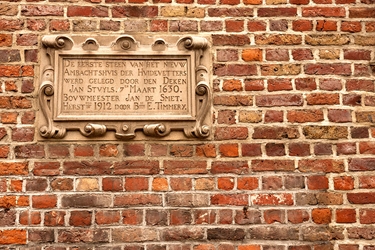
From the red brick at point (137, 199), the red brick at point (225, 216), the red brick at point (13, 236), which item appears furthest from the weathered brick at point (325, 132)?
the red brick at point (13, 236)

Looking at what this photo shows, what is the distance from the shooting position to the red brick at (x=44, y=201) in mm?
2984

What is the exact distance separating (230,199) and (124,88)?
964mm

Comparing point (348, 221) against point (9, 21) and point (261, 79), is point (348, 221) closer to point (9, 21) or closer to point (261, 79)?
point (261, 79)

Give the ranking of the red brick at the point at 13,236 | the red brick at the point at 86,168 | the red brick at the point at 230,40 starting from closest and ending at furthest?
the red brick at the point at 13,236, the red brick at the point at 86,168, the red brick at the point at 230,40

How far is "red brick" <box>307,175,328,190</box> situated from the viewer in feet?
10.1

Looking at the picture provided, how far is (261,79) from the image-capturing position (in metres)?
3.21

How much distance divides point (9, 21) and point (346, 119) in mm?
2259

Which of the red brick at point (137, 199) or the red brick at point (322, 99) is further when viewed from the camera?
the red brick at point (322, 99)

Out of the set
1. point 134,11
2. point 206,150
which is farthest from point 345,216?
point 134,11

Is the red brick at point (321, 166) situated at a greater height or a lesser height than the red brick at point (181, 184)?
greater

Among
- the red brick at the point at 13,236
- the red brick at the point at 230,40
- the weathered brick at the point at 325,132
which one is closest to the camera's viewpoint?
the red brick at the point at 13,236

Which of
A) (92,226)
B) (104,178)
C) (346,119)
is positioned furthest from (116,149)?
(346,119)

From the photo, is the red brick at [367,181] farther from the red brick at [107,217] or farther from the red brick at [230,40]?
the red brick at [107,217]

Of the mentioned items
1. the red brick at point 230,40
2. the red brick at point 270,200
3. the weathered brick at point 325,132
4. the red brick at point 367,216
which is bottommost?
the red brick at point 367,216
